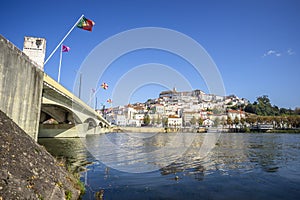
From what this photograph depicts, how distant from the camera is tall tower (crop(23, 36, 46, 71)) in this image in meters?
15.5

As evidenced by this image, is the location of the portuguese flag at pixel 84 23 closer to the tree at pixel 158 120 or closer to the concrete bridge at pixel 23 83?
the concrete bridge at pixel 23 83

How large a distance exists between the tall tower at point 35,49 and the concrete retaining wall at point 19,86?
1096 mm

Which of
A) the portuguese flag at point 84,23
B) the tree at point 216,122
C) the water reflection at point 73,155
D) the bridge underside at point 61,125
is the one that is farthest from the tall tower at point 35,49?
the tree at point 216,122

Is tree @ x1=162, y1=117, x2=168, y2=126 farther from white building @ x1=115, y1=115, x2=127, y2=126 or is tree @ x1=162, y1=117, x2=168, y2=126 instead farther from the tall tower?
the tall tower

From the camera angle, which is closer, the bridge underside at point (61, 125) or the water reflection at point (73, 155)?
the water reflection at point (73, 155)

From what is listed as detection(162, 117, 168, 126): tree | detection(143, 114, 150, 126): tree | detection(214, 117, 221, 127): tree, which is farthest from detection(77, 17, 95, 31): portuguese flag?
detection(214, 117, 221, 127): tree

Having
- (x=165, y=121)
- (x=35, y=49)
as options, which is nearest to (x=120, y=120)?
(x=165, y=121)

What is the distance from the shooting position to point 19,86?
39.4 ft

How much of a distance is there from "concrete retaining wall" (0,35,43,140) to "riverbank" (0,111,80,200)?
3.16m

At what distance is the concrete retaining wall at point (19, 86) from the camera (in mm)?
10470

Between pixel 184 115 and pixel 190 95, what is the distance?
18465mm

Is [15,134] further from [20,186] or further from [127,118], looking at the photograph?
[127,118]

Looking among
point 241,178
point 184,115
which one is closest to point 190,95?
point 184,115

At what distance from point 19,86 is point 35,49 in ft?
16.0
